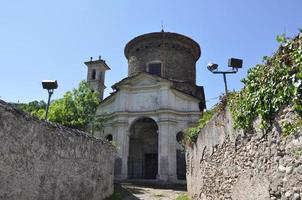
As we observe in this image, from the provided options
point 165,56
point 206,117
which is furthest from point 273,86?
point 165,56

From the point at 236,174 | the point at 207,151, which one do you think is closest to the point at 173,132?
the point at 207,151

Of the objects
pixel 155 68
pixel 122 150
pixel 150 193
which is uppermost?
pixel 155 68

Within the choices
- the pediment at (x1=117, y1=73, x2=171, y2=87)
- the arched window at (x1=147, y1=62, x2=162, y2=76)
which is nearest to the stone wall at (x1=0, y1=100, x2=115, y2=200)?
the pediment at (x1=117, y1=73, x2=171, y2=87)

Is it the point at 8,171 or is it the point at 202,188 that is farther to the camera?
the point at 202,188

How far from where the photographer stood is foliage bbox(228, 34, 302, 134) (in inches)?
154

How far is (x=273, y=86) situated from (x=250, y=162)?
1589mm

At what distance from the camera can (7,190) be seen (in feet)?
18.1

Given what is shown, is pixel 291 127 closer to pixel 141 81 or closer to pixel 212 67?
pixel 212 67

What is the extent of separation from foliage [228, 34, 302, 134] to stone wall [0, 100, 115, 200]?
411 cm

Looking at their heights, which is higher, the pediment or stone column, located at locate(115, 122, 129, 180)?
the pediment

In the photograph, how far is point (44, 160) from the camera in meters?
6.88

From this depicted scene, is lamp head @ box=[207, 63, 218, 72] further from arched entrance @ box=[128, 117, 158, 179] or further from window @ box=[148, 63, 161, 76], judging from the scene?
window @ box=[148, 63, 161, 76]

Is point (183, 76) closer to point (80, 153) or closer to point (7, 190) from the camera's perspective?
point (80, 153)

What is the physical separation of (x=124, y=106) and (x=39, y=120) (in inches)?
708
